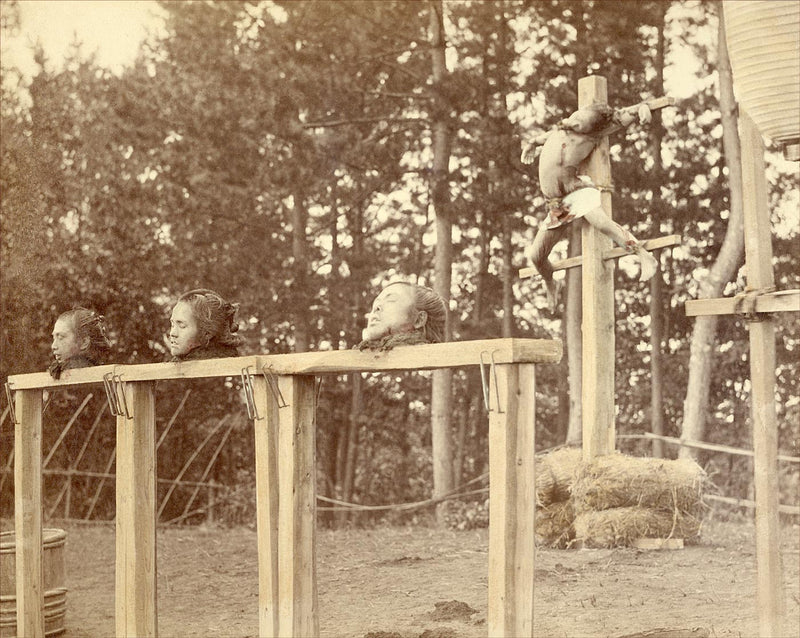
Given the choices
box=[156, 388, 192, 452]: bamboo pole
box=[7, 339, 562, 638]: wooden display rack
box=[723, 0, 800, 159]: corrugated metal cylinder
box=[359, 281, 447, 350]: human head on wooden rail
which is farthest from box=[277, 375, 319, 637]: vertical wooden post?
box=[156, 388, 192, 452]: bamboo pole

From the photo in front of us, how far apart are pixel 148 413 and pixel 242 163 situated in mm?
5628

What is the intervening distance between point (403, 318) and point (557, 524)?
126 inches

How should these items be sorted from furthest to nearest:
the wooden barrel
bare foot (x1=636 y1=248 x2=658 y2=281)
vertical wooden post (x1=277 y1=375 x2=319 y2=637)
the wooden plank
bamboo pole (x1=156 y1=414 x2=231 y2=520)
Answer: bamboo pole (x1=156 y1=414 x2=231 y2=520) < the wooden plank < bare foot (x1=636 y1=248 x2=658 y2=281) < the wooden barrel < vertical wooden post (x1=277 y1=375 x2=319 y2=637)

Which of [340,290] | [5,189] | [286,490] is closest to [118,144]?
[340,290]

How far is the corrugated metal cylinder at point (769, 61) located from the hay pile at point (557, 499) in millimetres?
4051

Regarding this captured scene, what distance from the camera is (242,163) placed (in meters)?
8.84

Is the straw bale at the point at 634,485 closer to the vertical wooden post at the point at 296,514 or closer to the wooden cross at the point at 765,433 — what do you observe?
the wooden cross at the point at 765,433

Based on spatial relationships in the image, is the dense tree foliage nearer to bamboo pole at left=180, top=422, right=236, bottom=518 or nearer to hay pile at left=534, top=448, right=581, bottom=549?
bamboo pole at left=180, top=422, right=236, bottom=518

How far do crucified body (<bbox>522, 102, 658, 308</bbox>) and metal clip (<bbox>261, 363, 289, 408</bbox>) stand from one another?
7.45 feet

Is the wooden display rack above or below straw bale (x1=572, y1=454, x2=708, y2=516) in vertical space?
above

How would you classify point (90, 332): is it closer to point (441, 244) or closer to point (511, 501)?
point (511, 501)

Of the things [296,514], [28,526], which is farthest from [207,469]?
[296,514]

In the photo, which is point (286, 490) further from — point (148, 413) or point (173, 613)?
point (173, 613)

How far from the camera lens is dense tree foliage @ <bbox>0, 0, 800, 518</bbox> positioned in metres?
8.33
